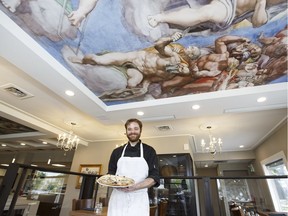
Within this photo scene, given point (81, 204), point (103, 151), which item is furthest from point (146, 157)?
point (103, 151)

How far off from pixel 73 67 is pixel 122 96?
40.4 inches

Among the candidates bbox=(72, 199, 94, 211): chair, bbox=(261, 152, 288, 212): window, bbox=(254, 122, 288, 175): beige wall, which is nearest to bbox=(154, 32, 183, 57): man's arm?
bbox=(72, 199, 94, 211): chair

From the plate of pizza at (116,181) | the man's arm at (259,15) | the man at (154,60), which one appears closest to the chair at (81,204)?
the plate of pizza at (116,181)

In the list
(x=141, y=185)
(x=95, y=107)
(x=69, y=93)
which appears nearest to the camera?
(x=141, y=185)

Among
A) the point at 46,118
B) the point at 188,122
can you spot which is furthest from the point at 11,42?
the point at 188,122

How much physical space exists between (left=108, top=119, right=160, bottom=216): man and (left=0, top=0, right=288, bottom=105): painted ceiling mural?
1.16m

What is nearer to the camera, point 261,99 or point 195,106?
point 261,99

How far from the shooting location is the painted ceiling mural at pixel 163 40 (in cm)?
181

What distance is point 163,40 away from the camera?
2164 mm

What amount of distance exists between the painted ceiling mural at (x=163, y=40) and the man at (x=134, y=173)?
1.16m

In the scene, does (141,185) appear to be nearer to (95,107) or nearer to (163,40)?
(163,40)

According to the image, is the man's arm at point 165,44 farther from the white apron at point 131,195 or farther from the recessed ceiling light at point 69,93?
the recessed ceiling light at point 69,93

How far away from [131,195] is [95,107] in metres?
2.26

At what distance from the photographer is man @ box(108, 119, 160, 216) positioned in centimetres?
138
